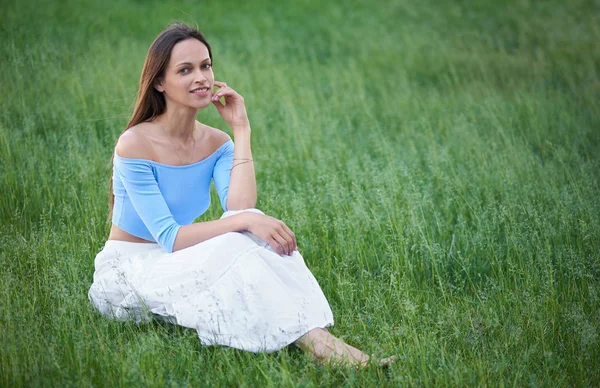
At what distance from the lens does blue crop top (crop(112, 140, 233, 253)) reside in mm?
3379

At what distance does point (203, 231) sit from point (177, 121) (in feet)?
2.29

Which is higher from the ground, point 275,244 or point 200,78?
point 200,78

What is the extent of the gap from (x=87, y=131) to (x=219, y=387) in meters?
3.64

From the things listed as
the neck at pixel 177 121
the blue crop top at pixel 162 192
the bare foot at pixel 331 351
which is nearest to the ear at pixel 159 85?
the neck at pixel 177 121

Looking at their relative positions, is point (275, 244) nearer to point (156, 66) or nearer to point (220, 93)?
point (220, 93)

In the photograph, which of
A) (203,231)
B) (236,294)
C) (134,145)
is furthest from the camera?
(134,145)

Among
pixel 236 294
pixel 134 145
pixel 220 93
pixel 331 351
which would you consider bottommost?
pixel 331 351

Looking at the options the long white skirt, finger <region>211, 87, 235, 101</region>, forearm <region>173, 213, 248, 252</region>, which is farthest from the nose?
the long white skirt

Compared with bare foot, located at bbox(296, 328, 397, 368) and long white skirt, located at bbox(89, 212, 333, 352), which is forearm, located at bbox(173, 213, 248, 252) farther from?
bare foot, located at bbox(296, 328, 397, 368)

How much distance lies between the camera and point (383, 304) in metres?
3.71

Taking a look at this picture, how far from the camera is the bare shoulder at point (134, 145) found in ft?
11.3

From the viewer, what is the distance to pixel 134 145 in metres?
3.47

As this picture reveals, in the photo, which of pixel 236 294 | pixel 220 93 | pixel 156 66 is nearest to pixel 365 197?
pixel 220 93

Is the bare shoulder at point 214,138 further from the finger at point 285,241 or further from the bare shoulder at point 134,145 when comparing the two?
the finger at point 285,241
